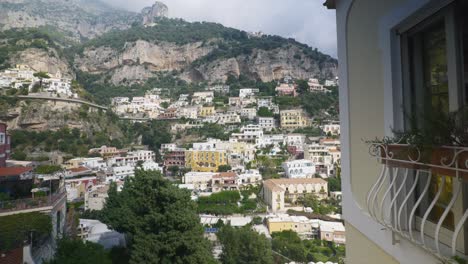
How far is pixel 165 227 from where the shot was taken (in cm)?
773

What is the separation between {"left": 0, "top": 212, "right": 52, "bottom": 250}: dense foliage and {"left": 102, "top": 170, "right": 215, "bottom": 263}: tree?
210 centimetres

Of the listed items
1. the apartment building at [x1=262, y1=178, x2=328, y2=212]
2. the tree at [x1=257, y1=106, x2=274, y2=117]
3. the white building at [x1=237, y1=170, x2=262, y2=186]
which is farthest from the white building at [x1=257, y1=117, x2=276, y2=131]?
the apartment building at [x1=262, y1=178, x2=328, y2=212]

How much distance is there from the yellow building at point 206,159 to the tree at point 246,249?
20.1 metres

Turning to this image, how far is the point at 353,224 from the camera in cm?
177

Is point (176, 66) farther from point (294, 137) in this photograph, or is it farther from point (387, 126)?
point (387, 126)

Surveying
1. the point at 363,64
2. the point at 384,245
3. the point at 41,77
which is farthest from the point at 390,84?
the point at 41,77

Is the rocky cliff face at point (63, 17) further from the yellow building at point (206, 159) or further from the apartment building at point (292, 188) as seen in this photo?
the apartment building at point (292, 188)

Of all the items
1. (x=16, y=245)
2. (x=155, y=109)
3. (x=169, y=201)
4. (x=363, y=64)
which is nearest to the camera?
(x=363, y=64)

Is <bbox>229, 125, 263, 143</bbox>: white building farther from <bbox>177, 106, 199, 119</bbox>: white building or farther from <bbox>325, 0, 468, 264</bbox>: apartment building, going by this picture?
<bbox>325, 0, 468, 264</bbox>: apartment building

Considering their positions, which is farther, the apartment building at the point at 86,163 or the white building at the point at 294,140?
the white building at the point at 294,140

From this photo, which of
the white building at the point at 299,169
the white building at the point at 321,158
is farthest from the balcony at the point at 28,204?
the white building at the point at 321,158

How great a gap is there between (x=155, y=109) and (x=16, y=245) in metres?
46.9

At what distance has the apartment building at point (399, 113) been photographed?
0.91 m

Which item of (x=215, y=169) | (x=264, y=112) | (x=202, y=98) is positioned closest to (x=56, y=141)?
(x=215, y=169)
